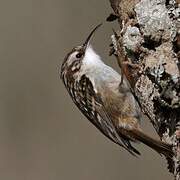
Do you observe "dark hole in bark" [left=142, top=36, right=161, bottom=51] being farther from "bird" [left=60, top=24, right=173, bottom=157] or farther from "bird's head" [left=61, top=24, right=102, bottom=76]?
"bird's head" [left=61, top=24, right=102, bottom=76]

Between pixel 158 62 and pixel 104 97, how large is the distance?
99 cm

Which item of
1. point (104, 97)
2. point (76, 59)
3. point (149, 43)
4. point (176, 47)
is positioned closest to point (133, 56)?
point (149, 43)

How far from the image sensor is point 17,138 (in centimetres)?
598

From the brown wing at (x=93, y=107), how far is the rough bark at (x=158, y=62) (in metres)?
0.68

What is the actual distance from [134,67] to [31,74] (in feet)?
10.2

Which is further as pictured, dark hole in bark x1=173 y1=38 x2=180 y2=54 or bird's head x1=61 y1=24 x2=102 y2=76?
bird's head x1=61 y1=24 x2=102 y2=76

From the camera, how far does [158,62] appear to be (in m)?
2.94

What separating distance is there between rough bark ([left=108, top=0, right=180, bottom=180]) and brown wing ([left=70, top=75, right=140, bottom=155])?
26.8 inches

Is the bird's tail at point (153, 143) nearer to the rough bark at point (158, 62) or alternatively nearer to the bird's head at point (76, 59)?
the rough bark at point (158, 62)

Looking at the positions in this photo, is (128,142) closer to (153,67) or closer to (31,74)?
(153,67)

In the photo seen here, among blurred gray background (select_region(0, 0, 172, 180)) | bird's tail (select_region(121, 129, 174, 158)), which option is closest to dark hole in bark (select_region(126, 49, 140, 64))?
bird's tail (select_region(121, 129, 174, 158))

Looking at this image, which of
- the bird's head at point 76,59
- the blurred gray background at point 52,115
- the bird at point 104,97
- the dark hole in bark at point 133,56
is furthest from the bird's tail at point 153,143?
the blurred gray background at point 52,115

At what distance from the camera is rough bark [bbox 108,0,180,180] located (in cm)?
288

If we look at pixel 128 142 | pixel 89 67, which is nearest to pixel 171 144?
pixel 128 142
